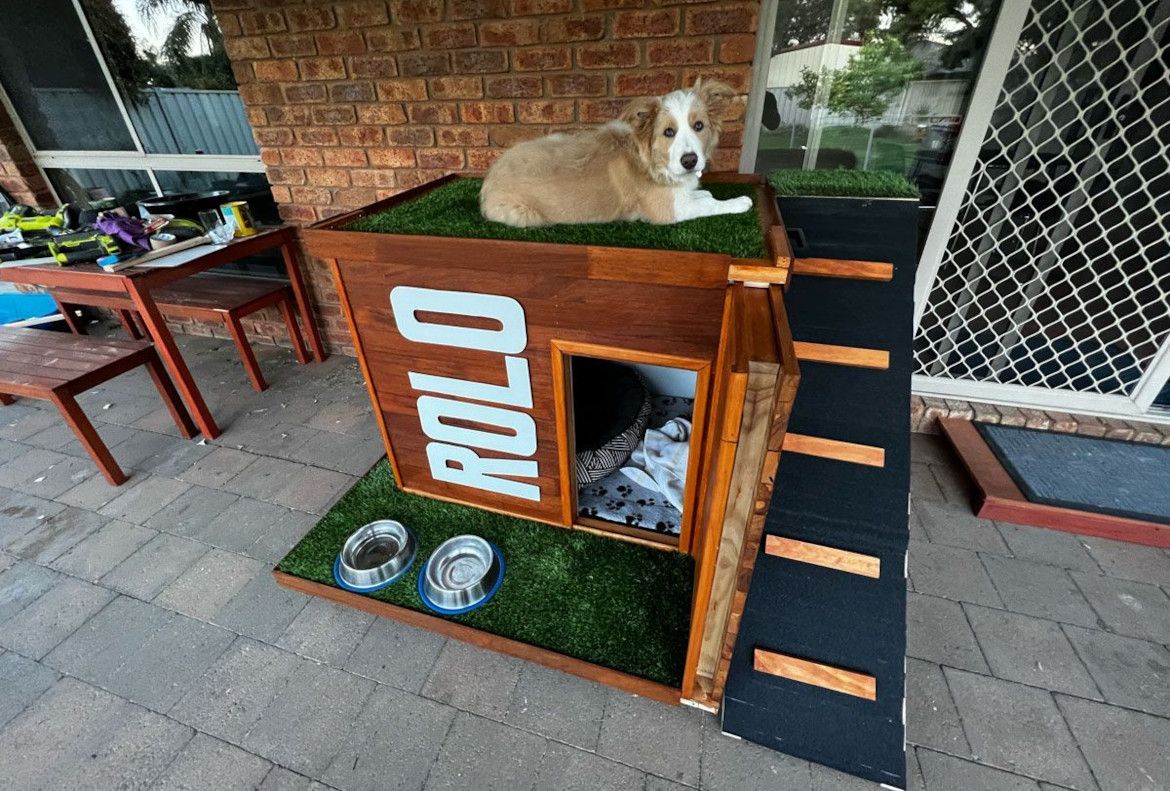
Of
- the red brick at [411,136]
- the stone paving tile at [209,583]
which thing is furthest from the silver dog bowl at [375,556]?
the red brick at [411,136]

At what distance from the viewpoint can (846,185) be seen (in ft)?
5.79

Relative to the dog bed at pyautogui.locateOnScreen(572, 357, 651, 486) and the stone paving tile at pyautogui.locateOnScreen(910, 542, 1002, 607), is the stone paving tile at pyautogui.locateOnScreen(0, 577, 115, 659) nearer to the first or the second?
the dog bed at pyautogui.locateOnScreen(572, 357, 651, 486)

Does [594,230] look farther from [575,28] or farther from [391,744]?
[391,744]

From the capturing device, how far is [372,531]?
1814mm

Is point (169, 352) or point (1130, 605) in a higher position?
point (169, 352)

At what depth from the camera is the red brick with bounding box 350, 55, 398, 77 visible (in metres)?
2.12

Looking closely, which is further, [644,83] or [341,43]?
[341,43]

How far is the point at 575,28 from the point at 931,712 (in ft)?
8.26

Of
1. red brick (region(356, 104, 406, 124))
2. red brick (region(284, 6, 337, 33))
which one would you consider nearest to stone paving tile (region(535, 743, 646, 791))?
red brick (region(356, 104, 406, 124))

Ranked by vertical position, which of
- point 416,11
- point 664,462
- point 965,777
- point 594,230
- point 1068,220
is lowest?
point 965,777

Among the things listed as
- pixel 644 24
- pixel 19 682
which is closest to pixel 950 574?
pixel 644 24

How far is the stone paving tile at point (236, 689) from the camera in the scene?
1.37 m

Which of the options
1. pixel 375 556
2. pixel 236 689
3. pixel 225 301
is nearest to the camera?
pixel 236 689

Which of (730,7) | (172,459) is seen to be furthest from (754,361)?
(172,459)
